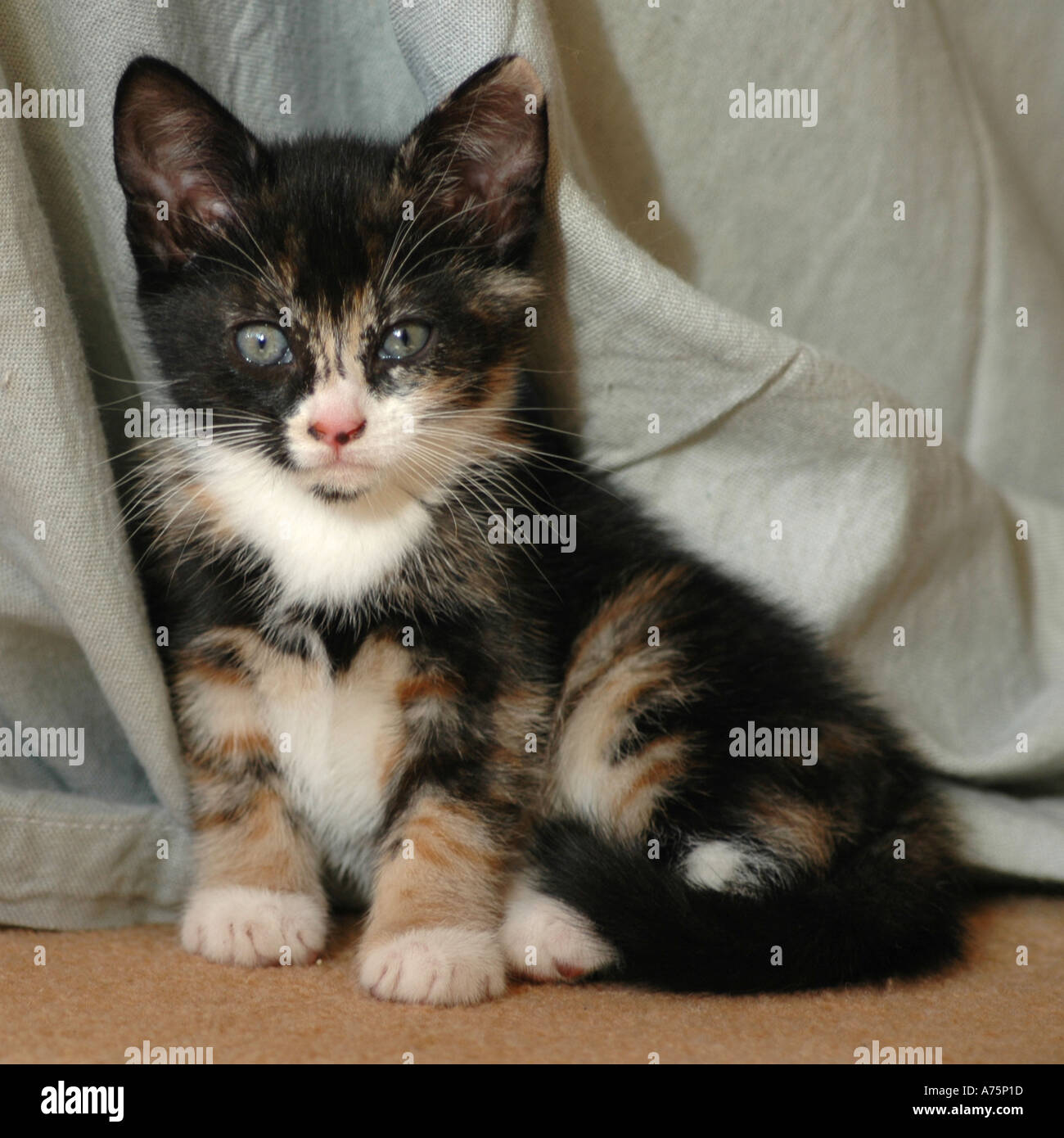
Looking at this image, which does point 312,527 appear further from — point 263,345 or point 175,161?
point 175,161

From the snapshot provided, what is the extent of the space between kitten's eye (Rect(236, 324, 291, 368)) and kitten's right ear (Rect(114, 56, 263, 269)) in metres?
0.15

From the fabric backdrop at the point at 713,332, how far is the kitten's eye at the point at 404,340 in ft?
0.80

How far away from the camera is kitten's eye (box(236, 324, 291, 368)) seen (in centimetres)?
136

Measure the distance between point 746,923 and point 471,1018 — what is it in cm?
33

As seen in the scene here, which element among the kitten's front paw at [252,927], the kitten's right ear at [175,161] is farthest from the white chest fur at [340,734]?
the kitten's right ear at [175,161]

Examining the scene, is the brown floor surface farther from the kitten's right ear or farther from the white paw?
the kitten's right ear

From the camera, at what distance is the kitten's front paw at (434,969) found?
1.27 m

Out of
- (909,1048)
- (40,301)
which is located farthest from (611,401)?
(909,1048)

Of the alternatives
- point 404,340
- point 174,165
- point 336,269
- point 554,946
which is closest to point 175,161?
point 174,165

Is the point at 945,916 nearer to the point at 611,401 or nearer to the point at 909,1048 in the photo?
the point at 909,1048

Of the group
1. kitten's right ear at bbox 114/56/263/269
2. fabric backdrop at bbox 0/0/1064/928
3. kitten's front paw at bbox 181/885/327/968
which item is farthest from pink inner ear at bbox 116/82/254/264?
kitten's front paw at bbox 181/885/327/968

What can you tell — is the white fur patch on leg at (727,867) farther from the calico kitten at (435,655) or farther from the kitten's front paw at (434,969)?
the kitten's front paw at (434,969)

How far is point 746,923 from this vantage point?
4.31ft

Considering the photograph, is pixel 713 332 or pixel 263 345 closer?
pixel 263 345
